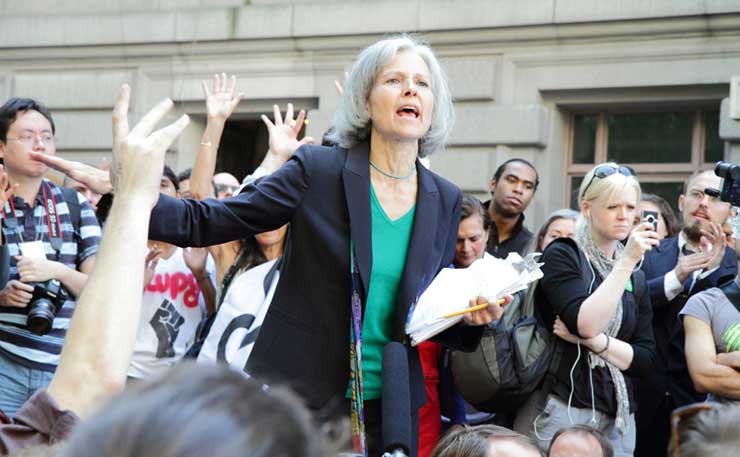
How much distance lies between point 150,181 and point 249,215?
1.61 meters

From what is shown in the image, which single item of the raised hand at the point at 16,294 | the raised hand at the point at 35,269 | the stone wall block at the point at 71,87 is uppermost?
the stone wall block at the point at 71,87

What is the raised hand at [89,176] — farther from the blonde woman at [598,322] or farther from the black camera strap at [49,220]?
the blonde woman at [598,322]

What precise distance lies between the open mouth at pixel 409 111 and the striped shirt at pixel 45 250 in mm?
2042

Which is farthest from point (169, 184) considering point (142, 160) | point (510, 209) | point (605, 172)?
point (142, 160)

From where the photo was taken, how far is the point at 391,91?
392cm

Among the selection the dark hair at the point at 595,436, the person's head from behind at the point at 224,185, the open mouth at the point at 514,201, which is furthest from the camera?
the person's head from behind at the point at 224,185

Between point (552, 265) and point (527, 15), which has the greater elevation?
point (527, 15)

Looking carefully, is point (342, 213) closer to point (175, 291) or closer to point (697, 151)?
point (175, 291)

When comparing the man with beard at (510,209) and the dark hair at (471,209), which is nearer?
the dark hair at (471,209)

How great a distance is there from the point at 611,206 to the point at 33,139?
265 centimetres

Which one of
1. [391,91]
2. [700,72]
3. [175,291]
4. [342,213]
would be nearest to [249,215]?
[342,213]

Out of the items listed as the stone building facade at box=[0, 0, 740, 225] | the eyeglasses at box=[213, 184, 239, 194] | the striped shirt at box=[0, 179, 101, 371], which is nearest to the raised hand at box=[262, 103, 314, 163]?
the striped shirt at box=[0, 179, 101, 371]

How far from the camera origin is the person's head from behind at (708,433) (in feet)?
4.87

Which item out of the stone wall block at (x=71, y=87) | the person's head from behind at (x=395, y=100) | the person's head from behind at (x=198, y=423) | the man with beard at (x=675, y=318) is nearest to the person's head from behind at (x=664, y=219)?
the man with beard at (x=675, y=318)
